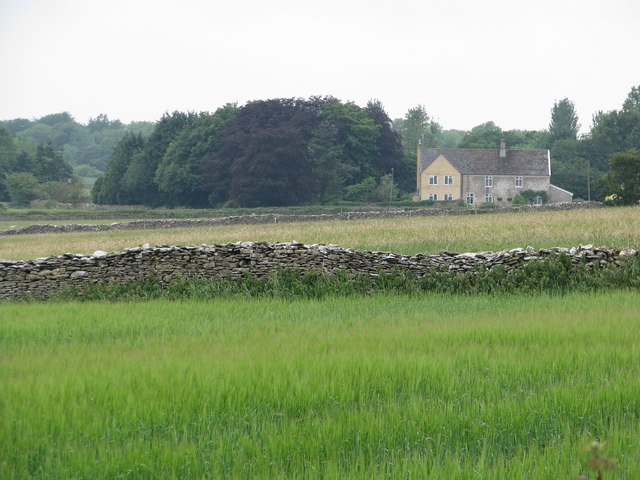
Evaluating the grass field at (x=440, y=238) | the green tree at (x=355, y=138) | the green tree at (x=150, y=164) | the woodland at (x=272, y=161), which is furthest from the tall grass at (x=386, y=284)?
the green tree at (x=150, y=164)

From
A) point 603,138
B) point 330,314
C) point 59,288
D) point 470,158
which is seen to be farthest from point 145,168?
point 330,314

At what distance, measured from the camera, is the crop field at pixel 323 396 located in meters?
5.24

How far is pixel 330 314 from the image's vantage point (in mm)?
13180

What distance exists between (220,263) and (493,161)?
3154 inches

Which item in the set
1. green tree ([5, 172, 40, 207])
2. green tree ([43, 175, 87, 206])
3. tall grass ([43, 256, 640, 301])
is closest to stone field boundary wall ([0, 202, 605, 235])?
tall grass ([43, 256, 640, 301])

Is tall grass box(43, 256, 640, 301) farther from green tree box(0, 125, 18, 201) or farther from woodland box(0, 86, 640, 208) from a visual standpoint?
green tree box(0, 125, 18, 201)

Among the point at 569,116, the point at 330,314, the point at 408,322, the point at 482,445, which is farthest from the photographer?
the point at 569,116

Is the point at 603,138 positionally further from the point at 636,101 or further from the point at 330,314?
the point at 330,314

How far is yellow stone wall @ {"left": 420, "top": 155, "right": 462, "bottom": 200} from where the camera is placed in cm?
9169

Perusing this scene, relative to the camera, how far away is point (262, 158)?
7850 cm

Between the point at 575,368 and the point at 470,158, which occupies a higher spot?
the point at 470,158

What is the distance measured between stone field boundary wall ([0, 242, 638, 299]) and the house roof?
7634cm

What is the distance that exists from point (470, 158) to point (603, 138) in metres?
21.2

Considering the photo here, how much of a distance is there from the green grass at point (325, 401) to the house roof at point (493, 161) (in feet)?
273
